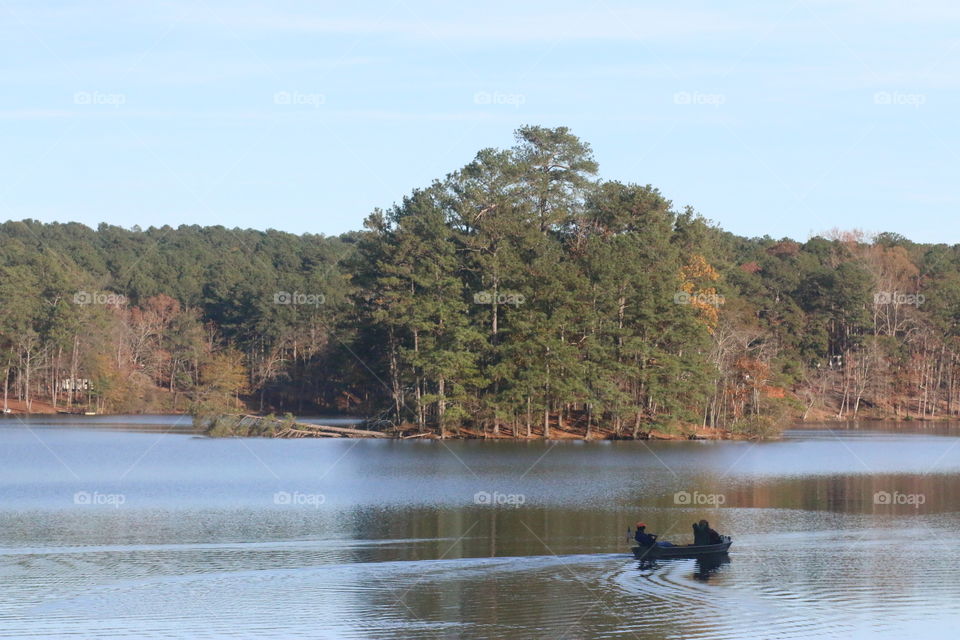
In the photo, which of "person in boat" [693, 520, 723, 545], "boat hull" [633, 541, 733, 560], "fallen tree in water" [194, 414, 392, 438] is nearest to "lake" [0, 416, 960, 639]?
"boat hull" [633, 541, 733, 560]

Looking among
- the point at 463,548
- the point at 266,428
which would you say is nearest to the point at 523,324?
the point at 266,428

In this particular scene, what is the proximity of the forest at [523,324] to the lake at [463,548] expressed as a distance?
17.2 meters

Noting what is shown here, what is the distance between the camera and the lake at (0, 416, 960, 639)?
880 inches

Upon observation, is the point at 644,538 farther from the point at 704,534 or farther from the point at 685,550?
the point at 704,534

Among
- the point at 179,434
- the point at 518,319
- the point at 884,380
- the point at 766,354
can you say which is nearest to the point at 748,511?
the point at 518,319

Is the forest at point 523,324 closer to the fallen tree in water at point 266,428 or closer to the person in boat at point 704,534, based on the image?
the fallen tree in water at point 266,428

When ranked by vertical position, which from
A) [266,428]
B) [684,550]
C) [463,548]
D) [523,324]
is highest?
[523,324]

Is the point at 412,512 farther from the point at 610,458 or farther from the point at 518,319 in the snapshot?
the point at 518,319

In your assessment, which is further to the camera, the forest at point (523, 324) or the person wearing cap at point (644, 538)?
the forest at point (523, 324)

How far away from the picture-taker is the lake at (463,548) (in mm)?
22359

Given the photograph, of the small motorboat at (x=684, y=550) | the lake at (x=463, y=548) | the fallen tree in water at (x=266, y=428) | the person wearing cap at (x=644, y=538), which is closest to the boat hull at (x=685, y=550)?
the small motorboat at (x=684, y=550)

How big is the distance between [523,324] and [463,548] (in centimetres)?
4282

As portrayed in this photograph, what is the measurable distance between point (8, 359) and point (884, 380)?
82.3 meters

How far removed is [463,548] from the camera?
30297 millimetres
